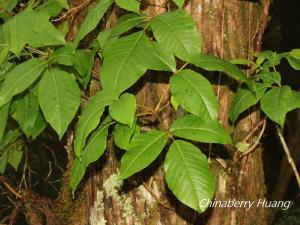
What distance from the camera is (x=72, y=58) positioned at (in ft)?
3.64

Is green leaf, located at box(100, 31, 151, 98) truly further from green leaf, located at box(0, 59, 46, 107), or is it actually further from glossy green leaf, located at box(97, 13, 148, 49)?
green leaf, located at box(0, 59, 46, 107)

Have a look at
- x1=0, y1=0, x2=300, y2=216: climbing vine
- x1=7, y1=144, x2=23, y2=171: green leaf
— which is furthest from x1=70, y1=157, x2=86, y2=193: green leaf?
x1=7, y1=144, x2=23, y2=171: green leaf

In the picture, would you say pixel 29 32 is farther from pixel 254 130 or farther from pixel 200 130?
pixel 254 130

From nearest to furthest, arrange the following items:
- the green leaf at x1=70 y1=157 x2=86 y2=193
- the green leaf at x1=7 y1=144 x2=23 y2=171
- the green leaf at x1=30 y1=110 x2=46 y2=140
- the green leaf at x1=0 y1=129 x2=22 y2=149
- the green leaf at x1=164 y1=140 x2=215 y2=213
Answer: the green leaf at x1=164 y1=140 x2=215 y2=213, the green leaf at x1=70 y1=157 x2=86 y2=193, the green leaf at x1=30 y1=110 x2=46 y2=140, the green leaf at x1=0 y1=129 x2=22 y2=149, the green leaf at x1=7 y1=144 x2=23 y2=171

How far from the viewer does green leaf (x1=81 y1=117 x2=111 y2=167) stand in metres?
1.06

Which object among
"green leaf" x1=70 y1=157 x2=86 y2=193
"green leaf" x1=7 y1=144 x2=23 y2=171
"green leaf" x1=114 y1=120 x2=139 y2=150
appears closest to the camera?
"green leaf" x1=114 y1=120 x2=139 y2=150

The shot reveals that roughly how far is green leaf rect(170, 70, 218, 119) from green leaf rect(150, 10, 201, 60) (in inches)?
2.8

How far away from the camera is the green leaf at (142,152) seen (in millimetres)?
956

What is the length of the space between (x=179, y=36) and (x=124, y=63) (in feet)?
0.48

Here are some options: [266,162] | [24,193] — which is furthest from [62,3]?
[266,162]

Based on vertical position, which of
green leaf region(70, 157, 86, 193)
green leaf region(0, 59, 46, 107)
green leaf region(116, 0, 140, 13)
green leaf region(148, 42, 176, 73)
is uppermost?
green leaf region(116, 0, 140, 13)

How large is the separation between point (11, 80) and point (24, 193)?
0.95 meters

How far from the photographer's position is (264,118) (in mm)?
1371

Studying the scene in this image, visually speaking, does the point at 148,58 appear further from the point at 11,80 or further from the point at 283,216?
the point at 283,216
